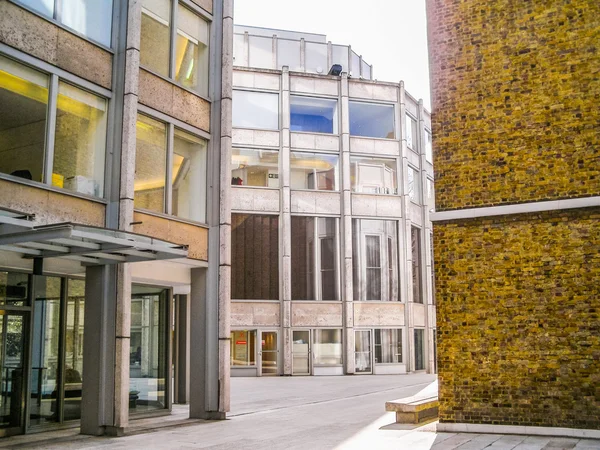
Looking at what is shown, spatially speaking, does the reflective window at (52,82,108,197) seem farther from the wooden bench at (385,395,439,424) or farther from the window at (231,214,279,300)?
the window at (231,214,279,300)

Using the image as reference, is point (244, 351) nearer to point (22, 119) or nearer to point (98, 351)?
point (98, 351)

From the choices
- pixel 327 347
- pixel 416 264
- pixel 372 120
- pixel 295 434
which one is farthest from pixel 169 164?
pixel 416 264

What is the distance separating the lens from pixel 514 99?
42.2 ft

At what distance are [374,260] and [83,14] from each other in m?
24.2

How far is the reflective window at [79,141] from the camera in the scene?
1282 centimetres

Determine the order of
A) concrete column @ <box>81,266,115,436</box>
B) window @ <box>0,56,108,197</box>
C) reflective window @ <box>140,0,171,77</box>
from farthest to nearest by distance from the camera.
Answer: reflective window @ <box>140,0,171,77</box>, concrete column @ <box>81,266,115,436</box>, window @ <box>0,56,108,197</box>

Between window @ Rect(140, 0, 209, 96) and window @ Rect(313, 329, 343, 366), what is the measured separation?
20135 millimetres

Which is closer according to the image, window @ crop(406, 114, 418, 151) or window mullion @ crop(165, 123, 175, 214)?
window mullion @ crop(165, 123, 175, 214)

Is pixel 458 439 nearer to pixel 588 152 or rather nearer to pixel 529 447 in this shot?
pixel 529 447

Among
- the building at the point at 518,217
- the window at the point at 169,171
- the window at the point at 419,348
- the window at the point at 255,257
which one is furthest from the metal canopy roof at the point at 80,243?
the window at the point at 419,348

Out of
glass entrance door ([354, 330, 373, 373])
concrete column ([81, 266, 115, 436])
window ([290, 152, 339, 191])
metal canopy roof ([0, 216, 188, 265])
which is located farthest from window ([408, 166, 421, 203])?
metal canopy roof ([0, 216, 188, 265])

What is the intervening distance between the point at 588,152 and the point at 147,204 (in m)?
8.47

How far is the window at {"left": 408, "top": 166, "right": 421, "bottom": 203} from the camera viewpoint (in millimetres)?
38269

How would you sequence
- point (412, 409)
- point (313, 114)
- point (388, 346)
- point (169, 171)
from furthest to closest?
point (313, 114)
point (388, 346)
point (169, 171)
point (412, 409)
